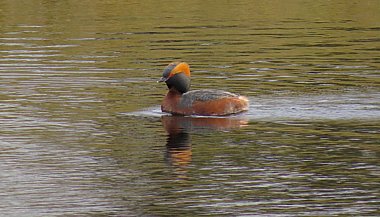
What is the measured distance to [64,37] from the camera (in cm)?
3541

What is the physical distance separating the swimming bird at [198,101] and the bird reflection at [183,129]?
0.62ft

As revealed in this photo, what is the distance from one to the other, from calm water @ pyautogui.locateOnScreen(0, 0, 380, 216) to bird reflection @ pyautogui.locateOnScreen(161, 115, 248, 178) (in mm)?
A: 28

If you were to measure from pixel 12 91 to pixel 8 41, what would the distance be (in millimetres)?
10808

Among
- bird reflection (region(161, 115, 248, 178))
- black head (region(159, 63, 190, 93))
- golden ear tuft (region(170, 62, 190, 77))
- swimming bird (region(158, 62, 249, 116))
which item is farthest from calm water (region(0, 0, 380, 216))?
golden ear tuft (region(170, 62, 190, 77))

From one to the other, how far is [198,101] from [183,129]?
1.44 meters

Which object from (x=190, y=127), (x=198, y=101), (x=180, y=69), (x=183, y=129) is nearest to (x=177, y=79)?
(x=180, y=69)

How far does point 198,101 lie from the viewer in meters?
21.0

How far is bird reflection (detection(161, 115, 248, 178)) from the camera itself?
16906 millimetres

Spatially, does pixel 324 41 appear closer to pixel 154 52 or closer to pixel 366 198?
pixel 154 52

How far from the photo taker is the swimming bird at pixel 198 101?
68.4 feet

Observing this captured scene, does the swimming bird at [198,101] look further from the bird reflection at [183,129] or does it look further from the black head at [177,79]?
the bird reflection at [183,129]

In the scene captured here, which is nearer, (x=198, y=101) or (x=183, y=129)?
(x=183, y=129)

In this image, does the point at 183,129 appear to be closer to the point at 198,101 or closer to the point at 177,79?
the point at 198,101

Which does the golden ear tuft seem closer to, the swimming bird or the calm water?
the swimming bird
